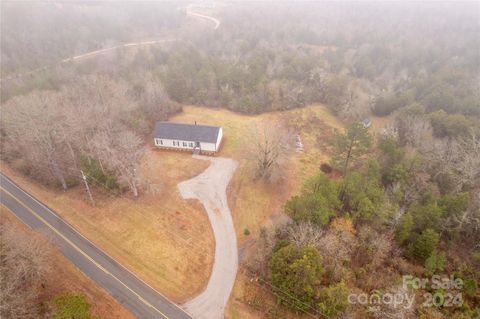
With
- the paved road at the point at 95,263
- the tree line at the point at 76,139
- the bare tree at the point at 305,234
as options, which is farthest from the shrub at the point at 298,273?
the tree line at the point at 76,139

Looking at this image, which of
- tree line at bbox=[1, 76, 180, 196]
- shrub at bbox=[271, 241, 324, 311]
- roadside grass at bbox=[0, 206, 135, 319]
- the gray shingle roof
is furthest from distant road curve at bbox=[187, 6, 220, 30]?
shrub at bbox=[271, 241, 324, 311]

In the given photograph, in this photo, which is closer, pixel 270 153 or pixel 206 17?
pixel 270 153

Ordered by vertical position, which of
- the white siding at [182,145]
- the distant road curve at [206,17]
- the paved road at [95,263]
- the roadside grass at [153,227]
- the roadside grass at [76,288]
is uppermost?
the distant road curve at [206,17]

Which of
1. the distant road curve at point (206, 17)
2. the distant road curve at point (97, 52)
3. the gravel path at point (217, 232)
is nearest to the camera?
the gravel path at point (217, 232)

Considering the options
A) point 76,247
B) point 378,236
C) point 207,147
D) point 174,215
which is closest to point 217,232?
point 174,215

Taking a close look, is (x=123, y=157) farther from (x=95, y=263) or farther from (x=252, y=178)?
(x=252, y=178)

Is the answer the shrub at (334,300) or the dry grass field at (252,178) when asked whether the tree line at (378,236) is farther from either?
the dry grass field at (252,178)

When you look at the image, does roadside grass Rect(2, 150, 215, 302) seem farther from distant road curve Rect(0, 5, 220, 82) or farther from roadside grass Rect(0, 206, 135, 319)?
distant road curve Rect(0, 5, 220, 82)
